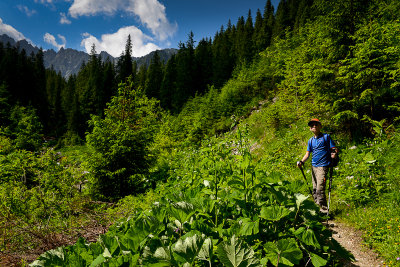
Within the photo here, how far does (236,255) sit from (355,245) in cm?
386

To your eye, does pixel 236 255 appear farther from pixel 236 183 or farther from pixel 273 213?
pixel 236 183

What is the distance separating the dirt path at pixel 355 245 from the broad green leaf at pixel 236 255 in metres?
2.55

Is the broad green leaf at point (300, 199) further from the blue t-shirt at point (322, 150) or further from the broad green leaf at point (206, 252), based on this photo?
the blue t-shirt at point (322, 150)

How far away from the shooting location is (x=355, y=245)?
3.60 metres

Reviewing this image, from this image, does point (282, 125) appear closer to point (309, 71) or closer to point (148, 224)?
point (309, 71)

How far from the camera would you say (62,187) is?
7023 millimetres

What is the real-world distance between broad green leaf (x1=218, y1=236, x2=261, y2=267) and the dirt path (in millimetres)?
2548

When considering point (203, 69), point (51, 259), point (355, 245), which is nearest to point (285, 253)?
point (51, 259)

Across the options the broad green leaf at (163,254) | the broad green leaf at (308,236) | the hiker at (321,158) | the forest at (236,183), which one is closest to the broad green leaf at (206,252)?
the forest at (236,183)

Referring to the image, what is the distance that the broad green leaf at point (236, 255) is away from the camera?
1.10 metres

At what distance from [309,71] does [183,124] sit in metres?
15.1

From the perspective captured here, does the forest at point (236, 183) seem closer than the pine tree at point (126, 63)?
Yes

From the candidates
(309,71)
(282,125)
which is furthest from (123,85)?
(282,125)

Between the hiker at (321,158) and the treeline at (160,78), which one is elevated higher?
the treeline at (160,78)
